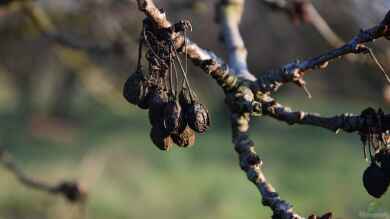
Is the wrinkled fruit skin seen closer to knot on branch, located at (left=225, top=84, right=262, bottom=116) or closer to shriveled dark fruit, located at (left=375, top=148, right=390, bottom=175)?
knot on branch, located at (left=225, top=84, right=262, bottom=116)

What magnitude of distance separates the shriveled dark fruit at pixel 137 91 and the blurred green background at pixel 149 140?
77 cm

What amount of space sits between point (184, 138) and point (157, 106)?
0.35 ft

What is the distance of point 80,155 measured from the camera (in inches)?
603

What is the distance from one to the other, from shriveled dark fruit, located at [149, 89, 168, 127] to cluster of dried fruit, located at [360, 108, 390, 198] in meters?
0.51

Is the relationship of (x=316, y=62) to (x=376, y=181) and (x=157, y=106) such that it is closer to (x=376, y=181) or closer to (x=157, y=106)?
(x=376, y=181)

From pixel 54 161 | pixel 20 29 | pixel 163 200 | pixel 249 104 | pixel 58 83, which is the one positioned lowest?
pixel 249 104

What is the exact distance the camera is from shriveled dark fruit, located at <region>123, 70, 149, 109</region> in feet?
6.74

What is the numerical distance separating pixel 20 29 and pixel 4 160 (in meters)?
1.40

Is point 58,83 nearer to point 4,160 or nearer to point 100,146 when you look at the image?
point 100,146

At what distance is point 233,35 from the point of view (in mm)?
3170

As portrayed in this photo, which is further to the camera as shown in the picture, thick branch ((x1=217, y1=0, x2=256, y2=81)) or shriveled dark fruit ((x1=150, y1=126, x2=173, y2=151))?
thick branch ((x1=217, y1=0, x2=256, y2=81))

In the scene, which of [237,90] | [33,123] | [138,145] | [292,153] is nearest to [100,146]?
[138,145]

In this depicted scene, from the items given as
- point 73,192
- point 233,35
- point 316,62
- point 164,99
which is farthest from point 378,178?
point 73,192

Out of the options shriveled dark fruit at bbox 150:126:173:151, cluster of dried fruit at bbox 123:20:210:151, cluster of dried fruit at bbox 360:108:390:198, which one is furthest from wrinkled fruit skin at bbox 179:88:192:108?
cluster of dried fruit at bbox 360:108:390:198
